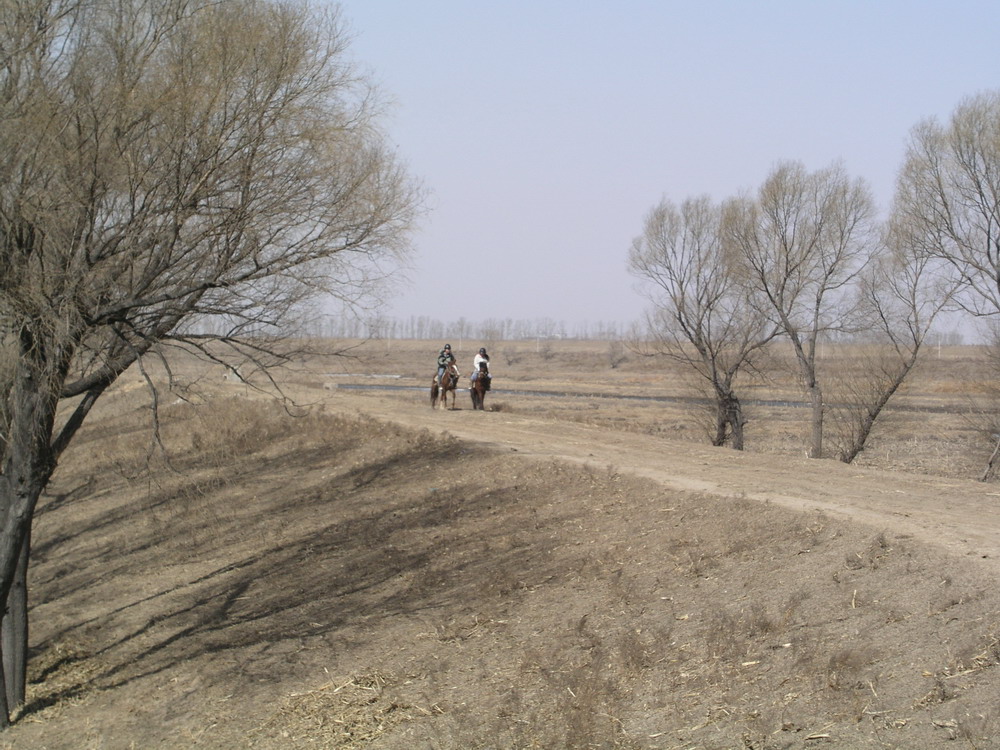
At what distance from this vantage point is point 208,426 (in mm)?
23328

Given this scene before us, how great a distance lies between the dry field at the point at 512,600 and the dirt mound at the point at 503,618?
3cm

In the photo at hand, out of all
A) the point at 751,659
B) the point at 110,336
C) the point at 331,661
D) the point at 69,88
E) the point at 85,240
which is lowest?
the point at 331,661

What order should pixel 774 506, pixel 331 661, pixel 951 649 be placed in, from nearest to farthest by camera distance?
pixel 951 649 → pixel 331 661 → pixel 774 506

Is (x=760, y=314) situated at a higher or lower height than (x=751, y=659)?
higher

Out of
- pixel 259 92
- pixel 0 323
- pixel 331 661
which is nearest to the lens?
pixel 0 323

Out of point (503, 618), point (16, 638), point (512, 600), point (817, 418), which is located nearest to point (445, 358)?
point (817, 418)

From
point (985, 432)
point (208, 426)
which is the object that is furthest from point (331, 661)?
point (985, 432)

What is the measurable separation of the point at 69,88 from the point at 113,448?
1684cm

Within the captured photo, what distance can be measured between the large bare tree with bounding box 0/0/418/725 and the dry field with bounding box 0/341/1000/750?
1350mm

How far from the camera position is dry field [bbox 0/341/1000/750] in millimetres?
6844

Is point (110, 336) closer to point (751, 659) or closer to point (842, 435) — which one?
point (751, 659)

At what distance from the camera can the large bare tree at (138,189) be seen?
8484mm

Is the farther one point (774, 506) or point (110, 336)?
point (774, 506)

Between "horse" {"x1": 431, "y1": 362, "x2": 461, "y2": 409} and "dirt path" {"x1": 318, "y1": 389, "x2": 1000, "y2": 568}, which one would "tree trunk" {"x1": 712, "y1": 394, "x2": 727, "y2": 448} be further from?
"dirt path" {"x1": 318, "y1": 389, "x2": 1000, "y2": 568}
